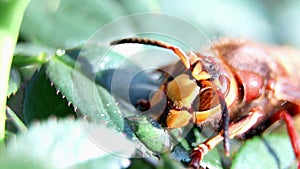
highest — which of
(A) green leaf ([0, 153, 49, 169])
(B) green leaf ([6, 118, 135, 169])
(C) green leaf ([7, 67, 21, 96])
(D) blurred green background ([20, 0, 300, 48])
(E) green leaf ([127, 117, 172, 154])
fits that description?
(A) green leaf ([0, 153, 49, 169])

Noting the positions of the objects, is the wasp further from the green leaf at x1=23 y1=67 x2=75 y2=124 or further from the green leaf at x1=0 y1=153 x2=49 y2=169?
the green leaf at x1=0 y1=153 x2=49 y2=169

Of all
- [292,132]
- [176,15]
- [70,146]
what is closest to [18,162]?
[70,146]

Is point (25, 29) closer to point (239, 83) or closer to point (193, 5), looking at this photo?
point (239, 83)

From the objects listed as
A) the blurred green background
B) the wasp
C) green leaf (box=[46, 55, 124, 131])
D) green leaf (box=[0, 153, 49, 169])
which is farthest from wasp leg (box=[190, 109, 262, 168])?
green leaf (box=[0, 153, 49, 169])

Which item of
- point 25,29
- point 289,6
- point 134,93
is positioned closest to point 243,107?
point 134,93

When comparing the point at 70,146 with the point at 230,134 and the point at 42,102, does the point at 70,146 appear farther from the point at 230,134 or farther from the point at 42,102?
the point at 230,134

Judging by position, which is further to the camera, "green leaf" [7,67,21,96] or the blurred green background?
the blurred green background
